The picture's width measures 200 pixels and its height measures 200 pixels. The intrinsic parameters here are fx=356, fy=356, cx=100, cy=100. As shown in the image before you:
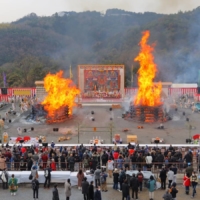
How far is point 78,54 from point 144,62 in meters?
62.9

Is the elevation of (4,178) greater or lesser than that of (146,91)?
lesser

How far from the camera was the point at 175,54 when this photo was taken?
3199 inches

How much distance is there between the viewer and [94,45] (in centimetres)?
11194

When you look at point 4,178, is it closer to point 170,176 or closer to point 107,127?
point 170,176

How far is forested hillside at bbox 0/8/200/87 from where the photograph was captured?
77812mm

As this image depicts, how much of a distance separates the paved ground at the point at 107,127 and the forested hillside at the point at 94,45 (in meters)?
25.8

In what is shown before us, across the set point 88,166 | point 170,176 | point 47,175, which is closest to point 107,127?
point 88,166

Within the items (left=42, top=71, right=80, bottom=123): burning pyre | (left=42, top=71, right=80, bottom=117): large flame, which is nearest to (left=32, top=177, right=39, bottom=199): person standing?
(left=42, top=71, right=80, bottom=123): burning pyre

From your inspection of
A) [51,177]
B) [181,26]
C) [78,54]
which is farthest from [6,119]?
[181,26]

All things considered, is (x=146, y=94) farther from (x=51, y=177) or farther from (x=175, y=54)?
(x=175, y=54)

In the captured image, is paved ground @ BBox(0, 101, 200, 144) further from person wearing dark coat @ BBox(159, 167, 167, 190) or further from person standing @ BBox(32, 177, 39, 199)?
person standing @ BBox(32, 177, 39, 199)

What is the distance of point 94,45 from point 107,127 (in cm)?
8633

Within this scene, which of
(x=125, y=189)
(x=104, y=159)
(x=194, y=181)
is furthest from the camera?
(x=104, y=159)

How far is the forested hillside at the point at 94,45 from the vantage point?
3063 inches
